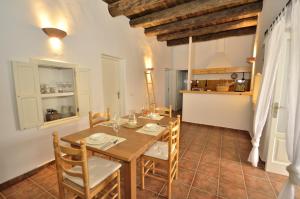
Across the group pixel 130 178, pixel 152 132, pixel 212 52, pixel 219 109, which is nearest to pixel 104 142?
pixel 130 178

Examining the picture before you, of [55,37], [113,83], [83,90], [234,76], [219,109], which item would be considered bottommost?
[219,109]

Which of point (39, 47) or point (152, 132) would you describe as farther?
point (39, 47)

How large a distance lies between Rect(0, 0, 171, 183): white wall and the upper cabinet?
10cm

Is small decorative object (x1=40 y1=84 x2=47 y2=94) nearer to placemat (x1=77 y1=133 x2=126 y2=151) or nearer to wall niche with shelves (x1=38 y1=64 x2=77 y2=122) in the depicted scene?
wall niche with shelves (x1=38 y1=64 x2=77 y2=122)

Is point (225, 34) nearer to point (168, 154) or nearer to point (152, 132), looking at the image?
point (152, 132)

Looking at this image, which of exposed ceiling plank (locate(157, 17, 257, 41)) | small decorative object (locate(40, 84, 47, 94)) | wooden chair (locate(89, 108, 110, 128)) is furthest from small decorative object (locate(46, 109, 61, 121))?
exposed ceiling plank (locate(157, 17, 257, 41))

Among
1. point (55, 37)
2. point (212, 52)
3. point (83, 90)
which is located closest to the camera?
point (55, 37)

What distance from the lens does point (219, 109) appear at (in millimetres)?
4113

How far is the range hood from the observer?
536cm

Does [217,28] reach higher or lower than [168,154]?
higher

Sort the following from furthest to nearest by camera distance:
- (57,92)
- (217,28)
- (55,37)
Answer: (217,28) → (57,92) → (55,37)

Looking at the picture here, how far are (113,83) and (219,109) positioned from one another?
3.18 meters

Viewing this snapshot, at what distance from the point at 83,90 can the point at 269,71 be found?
3181mm

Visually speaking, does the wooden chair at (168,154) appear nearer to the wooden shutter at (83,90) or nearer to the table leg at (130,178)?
the table leg at (130,178)
